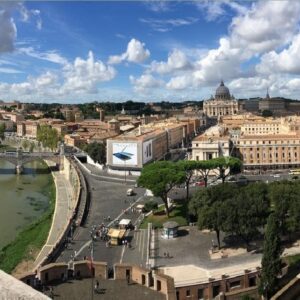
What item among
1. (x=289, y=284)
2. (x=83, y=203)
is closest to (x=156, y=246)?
(x=289, y=284)

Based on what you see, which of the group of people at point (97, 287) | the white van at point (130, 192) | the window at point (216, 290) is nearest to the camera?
the group of people at point (97, 287)

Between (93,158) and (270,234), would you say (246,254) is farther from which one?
(93,158)

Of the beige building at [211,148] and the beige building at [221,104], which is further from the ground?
the beige building at [221,104]

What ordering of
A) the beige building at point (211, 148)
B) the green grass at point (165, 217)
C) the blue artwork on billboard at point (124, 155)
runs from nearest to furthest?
the green grass at point (165, 217) → the blue artwork on billboard at point (124, 155) → the beige building at point (211, 148)

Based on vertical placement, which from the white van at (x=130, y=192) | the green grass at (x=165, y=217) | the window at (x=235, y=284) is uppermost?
the white van at (x=130, y=192)

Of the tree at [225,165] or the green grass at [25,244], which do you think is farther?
the tree at [225,165]

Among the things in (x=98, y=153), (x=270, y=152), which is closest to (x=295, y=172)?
(x=270, y=152)

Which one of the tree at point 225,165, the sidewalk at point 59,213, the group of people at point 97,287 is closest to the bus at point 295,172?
the tree at point 225,165

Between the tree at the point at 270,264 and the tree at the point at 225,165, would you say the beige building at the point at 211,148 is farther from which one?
the tree at the point at 270,264
